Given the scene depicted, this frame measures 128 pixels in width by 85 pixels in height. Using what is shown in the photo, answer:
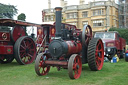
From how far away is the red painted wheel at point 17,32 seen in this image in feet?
31.5

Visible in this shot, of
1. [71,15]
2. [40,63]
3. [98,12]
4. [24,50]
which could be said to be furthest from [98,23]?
[40,63]

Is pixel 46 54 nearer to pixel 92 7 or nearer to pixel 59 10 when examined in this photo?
pixel 59 10

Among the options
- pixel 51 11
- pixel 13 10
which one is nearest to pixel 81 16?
pixel 51 11

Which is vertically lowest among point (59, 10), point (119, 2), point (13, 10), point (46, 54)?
point (46, 54)

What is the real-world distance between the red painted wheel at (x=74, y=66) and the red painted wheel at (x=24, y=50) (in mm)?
4065

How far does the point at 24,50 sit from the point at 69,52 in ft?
14.1

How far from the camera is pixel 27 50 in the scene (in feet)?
32.7

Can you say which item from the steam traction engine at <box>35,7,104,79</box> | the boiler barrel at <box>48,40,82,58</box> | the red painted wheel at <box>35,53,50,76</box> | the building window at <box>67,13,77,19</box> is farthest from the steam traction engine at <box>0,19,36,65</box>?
the building window at <box>67,13,77,19</box>

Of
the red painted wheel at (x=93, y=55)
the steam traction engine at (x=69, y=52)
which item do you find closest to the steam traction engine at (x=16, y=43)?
the steam traction engine at (x=69, y=52)

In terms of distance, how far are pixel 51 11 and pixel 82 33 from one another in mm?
38511

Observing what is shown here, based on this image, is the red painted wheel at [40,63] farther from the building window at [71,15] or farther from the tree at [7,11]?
the building window at [71,15]

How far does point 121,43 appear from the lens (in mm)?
12555

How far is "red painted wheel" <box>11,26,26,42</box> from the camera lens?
9602 millimetres

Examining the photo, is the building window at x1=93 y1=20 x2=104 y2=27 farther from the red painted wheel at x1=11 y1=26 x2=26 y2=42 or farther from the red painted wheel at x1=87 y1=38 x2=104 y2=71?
the red painted wheel at x1=87 y1=38 x2=104 y2=71
